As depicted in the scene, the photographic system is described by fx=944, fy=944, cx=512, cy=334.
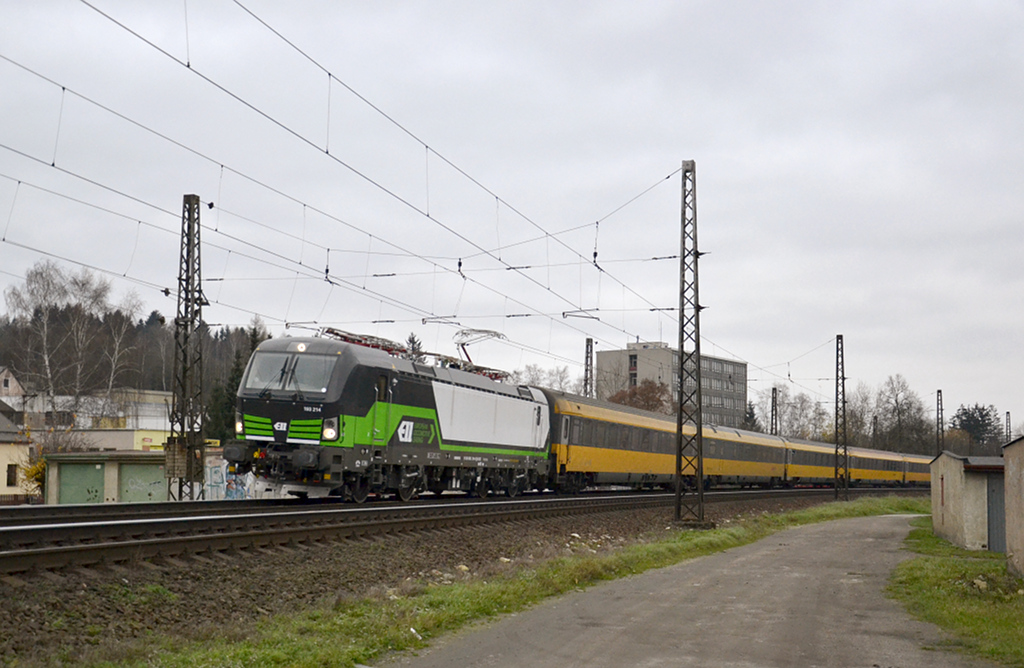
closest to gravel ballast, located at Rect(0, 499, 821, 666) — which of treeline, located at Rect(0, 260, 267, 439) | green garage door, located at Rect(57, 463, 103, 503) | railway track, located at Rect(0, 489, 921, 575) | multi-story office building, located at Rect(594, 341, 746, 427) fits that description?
railway track, located at Rect(0, 489, 921, 575)

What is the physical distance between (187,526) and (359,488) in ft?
28.5

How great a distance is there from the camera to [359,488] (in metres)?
22.8

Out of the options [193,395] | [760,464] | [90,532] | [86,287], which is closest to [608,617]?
[90,532]

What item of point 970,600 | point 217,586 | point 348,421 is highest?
point 348,421

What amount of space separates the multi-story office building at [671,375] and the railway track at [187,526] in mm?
91333

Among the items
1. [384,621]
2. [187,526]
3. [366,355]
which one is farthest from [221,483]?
[384,621]

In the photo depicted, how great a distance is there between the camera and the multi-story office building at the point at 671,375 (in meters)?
122

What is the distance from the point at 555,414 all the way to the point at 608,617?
76.5ft

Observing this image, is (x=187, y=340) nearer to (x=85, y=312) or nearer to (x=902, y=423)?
(x=85, y=312)

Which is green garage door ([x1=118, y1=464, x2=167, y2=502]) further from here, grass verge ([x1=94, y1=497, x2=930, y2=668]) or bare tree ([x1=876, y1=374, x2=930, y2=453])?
bare tree ([x1=876, y1=374, x2=930, y2=453])

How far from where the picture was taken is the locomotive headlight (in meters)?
21.0

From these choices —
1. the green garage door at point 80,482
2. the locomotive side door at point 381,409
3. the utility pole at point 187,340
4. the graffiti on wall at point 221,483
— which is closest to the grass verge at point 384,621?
the locomotive side door at point 381,409

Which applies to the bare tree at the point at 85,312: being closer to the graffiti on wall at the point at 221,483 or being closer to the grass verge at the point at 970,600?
the graffiti on wall at the point at 221,483

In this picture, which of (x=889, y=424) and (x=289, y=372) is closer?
(x=289, y=372)
